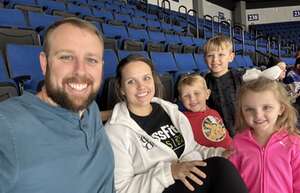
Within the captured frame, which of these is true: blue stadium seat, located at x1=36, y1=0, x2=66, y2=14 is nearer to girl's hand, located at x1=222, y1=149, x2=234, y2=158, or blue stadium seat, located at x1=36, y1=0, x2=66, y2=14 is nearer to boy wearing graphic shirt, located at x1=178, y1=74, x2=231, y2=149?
boy wearing graphic shirt, located at x1=178, y1=74, x2=231, y2=149

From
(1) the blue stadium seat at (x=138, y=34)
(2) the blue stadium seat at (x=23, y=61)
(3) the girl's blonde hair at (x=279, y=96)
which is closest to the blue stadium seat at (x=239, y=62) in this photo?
(1) the blue stadium seat at (x=138, y=34)

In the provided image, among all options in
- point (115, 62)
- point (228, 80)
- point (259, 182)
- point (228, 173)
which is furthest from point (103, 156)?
point (115, 62)

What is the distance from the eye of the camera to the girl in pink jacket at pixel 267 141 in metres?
1.54

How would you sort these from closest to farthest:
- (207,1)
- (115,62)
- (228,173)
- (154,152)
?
1. (228,173)
2. (154,152)
3. (115,62)
4. (207,1)

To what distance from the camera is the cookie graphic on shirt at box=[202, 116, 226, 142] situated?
2100mm

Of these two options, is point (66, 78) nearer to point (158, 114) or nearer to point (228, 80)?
point (158, 114)

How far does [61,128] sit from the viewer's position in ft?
3.61

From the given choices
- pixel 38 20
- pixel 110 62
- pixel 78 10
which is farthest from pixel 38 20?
pixel 78 10

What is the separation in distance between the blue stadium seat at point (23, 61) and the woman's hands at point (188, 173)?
1136 mm

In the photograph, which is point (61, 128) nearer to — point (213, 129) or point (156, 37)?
point (213, 129)

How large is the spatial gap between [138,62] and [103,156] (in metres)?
0.56

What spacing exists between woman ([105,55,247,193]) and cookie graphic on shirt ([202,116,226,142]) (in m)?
0.29

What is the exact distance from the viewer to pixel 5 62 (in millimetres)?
2238

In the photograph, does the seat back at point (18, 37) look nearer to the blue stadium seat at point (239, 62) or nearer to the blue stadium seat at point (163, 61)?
the blue stadium seat at point (163, 61)
